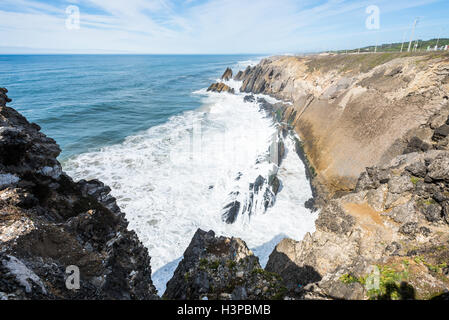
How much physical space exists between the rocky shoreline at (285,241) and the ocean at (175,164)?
4.26 m

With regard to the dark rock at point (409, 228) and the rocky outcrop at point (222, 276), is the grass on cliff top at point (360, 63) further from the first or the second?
the rocky outcrop at point (222, 276)

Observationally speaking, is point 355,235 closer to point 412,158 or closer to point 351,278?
point 351,278

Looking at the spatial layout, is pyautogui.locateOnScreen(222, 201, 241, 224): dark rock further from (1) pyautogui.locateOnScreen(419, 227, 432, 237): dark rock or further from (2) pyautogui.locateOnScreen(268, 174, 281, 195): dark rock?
(1) pyautogui.locateOnScreen(419, 227, 432, 237): dark rock

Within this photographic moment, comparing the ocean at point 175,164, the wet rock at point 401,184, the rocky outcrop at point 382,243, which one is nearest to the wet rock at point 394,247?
the rocky outcrop at point 382,243

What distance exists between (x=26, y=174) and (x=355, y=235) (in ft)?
47.6

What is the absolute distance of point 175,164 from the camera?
81.6 ft

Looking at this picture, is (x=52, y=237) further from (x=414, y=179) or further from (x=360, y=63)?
(x=360, y=63)

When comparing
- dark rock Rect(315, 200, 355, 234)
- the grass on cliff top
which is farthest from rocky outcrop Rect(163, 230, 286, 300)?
the grass on cliff top

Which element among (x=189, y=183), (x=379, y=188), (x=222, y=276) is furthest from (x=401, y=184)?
(x=189, y=183)

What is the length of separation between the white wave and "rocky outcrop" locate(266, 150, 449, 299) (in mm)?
4789

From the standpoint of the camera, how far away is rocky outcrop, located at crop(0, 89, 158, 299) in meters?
5.15

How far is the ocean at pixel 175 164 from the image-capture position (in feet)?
54.4
